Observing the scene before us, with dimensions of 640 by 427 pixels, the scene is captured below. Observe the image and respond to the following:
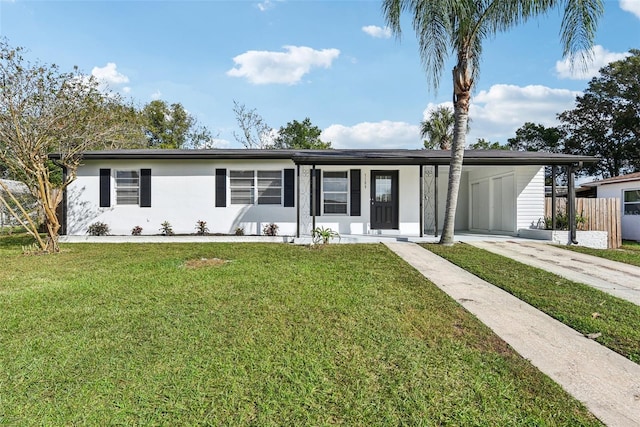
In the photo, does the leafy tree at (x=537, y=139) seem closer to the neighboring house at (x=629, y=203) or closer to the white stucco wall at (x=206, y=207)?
the neighboring house at (x=629, y=203)

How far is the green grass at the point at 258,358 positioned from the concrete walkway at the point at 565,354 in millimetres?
161

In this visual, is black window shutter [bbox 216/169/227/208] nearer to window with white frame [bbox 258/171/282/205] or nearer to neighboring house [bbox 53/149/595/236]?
neighboring house [bbox 53/149/595/236]

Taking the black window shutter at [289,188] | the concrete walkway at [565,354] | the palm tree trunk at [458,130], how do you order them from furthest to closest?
the black window shutter at [289,188], the palm tree trunk at [458,130], the concrete walkway at [565,354]

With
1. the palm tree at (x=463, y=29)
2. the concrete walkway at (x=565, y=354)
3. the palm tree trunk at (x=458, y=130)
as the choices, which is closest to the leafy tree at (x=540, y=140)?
the palm tree at (x=463, y=29)

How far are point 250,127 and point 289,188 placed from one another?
1858 cm

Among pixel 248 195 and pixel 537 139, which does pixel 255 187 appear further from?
pixel 537 139

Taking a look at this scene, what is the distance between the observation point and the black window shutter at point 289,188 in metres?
11.1

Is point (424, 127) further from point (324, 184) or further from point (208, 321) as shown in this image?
point (208, 321)

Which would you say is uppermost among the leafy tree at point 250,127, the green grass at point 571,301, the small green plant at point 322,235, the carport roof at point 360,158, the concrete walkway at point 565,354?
the leafy tree at point 250,127

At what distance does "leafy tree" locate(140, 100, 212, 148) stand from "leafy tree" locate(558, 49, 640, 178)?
100 ft

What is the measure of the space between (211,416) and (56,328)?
2.43 meters

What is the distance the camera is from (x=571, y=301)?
14.2 feet

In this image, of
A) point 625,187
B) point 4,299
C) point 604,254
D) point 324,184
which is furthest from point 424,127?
point 4,299

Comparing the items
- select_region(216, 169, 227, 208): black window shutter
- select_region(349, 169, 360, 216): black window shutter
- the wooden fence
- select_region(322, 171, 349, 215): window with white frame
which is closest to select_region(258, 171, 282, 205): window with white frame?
select_region(216, 169, 227, 208): black window shutter
